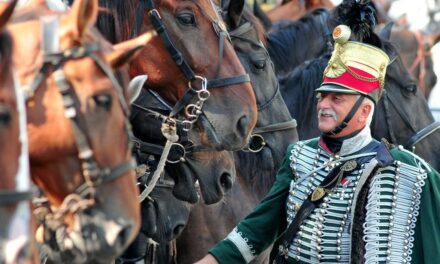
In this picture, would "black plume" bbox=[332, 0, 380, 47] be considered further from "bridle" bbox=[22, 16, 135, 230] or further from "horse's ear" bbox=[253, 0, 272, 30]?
"bridle" bbox=[22, 16, 135, 230]

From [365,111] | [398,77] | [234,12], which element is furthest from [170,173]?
[398,77]

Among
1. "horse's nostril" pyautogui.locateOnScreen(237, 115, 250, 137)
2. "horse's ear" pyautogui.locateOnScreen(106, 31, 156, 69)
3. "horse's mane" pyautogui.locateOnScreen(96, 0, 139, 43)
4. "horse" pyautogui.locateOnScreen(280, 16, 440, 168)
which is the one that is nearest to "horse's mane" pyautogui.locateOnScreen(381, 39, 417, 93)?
"horse" pyautogui.locateOnScreen(280, 16, 440, 168)

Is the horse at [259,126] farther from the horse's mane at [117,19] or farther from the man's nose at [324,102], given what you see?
the man's nose at [324,102]

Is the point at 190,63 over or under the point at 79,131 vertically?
under

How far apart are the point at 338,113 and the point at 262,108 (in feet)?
5.53

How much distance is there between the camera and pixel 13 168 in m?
3.71

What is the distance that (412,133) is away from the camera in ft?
24.5

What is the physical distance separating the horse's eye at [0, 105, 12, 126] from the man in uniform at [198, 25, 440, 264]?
169 centimetres

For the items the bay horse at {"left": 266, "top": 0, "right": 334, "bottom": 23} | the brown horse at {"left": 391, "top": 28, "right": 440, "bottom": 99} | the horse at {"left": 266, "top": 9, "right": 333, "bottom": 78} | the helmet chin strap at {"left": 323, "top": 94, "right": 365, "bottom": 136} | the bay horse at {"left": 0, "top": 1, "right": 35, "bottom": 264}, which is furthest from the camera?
the bay horse at {"left": 266, "top": 0, "right": 334, "bottom": 23}

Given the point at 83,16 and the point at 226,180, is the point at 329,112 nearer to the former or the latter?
the point at 226,180

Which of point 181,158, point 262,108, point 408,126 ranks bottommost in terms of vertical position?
point 408,126

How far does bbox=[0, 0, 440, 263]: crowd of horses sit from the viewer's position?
12.6 feet

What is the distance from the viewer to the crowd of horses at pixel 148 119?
3854mm

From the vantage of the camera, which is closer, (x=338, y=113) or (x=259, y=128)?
(x=338, y=113)
